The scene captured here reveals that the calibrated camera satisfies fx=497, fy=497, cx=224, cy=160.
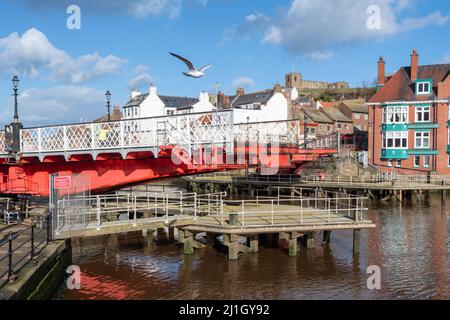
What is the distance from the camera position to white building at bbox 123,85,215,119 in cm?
6959

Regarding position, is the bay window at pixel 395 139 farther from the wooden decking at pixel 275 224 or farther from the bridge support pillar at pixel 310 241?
the bridge support pillar at pixel 310 241

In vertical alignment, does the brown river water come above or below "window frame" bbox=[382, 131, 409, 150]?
below

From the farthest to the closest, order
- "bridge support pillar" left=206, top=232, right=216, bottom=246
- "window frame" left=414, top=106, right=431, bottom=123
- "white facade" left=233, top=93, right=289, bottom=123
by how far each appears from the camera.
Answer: "white facade" left=233, top=93, right=289, bottom=123 < "window frame" left=414, top=106, right=431, bottom=123 < "bridge support pillar" left=206, top=232, right=216, bottom=246

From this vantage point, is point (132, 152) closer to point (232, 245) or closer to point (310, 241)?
point (232, 245)

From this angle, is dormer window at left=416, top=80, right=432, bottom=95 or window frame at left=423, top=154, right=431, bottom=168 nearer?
window frame at left=423, top=154, right=431, bottom=168

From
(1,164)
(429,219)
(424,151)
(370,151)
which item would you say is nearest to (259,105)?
(370,151)

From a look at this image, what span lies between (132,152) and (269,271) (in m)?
7.95

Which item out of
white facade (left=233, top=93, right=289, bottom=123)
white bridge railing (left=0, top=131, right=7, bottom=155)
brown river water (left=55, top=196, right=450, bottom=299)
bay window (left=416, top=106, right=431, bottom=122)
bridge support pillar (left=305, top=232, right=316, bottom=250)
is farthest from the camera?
white facade (left=233, top=93, right=289, bottom=123)

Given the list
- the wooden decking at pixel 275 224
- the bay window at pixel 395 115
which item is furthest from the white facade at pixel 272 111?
the wooden decking at pixel 275 224

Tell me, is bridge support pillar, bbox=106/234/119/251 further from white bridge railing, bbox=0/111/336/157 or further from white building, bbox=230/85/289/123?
white building, bbox=230/85/289/123

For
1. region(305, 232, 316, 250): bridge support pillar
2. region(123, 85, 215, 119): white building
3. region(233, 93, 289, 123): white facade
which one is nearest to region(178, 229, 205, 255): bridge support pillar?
region(305, 232, 316, 250): bridge support pillar

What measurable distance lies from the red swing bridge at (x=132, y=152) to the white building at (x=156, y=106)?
142 feet

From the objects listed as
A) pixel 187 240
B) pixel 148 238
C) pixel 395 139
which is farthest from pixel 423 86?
pixel 187 240
